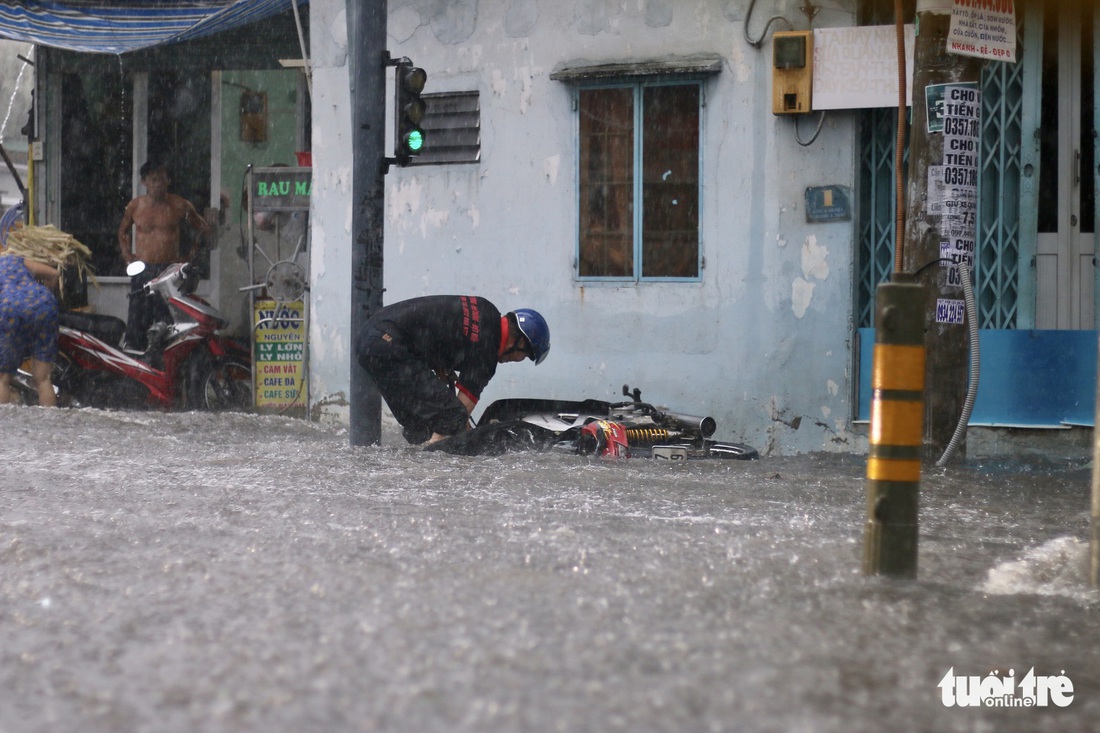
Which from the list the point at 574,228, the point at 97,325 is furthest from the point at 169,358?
the point at 574,228

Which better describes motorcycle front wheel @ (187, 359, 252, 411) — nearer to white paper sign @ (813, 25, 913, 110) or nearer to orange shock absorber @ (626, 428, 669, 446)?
orange shock absorber @ (626, 428, 669, 446)

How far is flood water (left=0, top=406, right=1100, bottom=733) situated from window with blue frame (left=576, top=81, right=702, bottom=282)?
3.21 meters

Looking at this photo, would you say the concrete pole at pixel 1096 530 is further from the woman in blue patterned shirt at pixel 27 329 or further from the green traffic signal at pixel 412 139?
the woman in blue patterned shirt at pixel 27 329

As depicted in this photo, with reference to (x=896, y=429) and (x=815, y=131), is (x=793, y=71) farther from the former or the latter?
(x=896, y=429)

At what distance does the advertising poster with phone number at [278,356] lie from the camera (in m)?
11.5

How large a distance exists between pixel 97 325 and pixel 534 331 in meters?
4.95

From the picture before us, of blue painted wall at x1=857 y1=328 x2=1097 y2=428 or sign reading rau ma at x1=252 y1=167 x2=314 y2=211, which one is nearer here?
blue painted wall at x1=857 y1=328 x2=1097 y2=428

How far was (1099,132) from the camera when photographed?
8344 millimetres

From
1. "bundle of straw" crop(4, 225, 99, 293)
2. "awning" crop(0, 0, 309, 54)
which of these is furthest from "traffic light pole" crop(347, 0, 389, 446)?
"bundle of straw" crop(4, 225, 99, 293)

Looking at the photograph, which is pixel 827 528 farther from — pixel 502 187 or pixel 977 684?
pixel 502 187

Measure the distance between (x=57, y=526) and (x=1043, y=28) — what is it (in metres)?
6.77

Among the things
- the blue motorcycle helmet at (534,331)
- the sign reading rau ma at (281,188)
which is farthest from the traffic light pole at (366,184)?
the sign reading rau ma at (281,188)

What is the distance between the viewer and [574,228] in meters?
9.81

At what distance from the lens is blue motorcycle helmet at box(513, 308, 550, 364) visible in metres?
8.55
